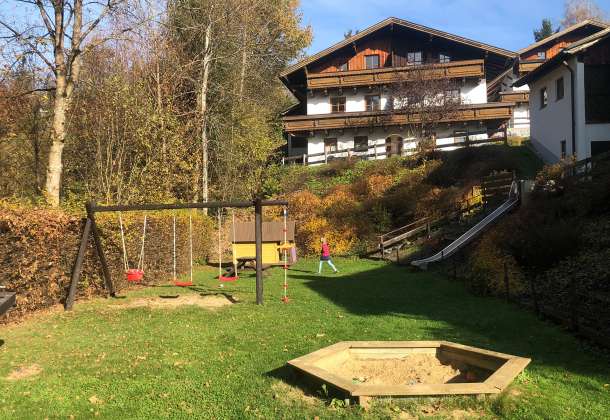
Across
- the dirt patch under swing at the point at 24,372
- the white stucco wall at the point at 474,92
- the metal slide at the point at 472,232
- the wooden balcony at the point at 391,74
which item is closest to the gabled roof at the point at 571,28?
the white stucco wall at the point at 474,92

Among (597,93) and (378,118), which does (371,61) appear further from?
(597,93)

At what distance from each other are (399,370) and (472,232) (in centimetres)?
1297

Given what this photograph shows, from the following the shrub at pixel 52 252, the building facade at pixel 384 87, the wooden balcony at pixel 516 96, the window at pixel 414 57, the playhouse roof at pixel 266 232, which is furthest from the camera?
the wooden balcony at pixel 516 96

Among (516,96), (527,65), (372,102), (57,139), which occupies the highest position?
(527,65)

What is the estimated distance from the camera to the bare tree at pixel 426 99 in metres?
33.5

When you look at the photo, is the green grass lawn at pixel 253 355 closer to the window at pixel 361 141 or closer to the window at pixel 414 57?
the window at pixel 361 141

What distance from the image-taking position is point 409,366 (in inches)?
249

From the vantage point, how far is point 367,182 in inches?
1112

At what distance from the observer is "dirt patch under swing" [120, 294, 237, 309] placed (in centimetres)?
1139

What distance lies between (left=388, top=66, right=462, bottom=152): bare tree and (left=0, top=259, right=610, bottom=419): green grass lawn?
2310cm

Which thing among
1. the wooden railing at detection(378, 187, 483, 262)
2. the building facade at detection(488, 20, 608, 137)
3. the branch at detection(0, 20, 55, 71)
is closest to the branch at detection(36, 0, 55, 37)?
the branch at detection(0, 20, 55, 71)

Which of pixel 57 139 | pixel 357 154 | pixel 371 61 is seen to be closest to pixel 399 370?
pixel 57 139

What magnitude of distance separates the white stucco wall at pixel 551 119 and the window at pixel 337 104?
45.6 ft

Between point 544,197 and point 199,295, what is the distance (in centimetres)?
1169
